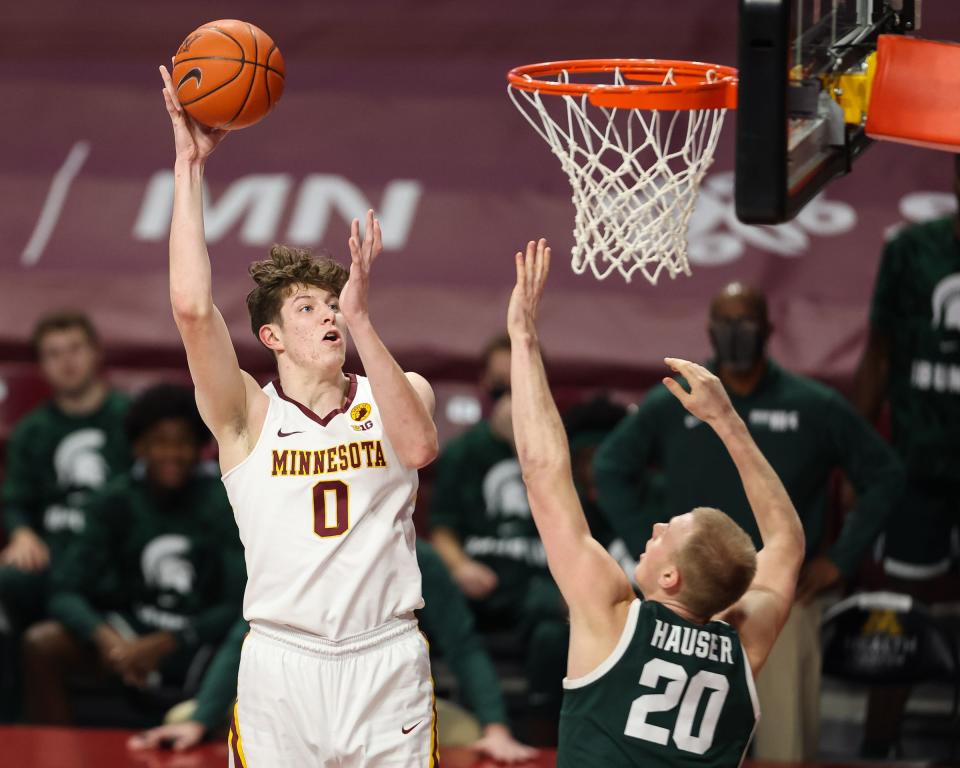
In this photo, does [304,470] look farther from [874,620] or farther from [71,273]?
[71,273]

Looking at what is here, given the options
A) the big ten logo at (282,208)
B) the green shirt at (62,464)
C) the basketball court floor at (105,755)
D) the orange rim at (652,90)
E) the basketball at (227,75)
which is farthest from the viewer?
the big ten logo at (282,208)

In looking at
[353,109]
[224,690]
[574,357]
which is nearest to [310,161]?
Result: [353,109]

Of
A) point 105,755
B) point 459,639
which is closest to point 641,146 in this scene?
point 459,639

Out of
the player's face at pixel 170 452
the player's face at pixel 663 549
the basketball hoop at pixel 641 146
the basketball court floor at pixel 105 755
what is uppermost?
the basketball hoop at pixel 641 146

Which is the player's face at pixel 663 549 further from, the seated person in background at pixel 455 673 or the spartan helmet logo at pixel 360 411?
the seated person in background at pixel 455 673

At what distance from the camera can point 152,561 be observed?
6695mm

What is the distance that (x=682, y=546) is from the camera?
395cm

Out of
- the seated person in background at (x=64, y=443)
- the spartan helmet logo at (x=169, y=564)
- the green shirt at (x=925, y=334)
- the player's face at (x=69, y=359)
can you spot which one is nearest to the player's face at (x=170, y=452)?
the spartan helmet logo at (x=169, y=564)

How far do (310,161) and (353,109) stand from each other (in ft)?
1.43

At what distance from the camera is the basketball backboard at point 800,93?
3.71 m

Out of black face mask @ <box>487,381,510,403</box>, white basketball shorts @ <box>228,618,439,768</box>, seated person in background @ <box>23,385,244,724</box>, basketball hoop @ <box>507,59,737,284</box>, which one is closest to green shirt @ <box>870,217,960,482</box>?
black face mask @ <box>487,381,510,403</box>

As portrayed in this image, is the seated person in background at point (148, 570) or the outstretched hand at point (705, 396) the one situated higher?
the outstretched hand at point (705, 396)

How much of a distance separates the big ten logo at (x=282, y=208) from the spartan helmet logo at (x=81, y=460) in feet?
5.14

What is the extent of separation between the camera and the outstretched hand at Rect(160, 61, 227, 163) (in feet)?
13.4
